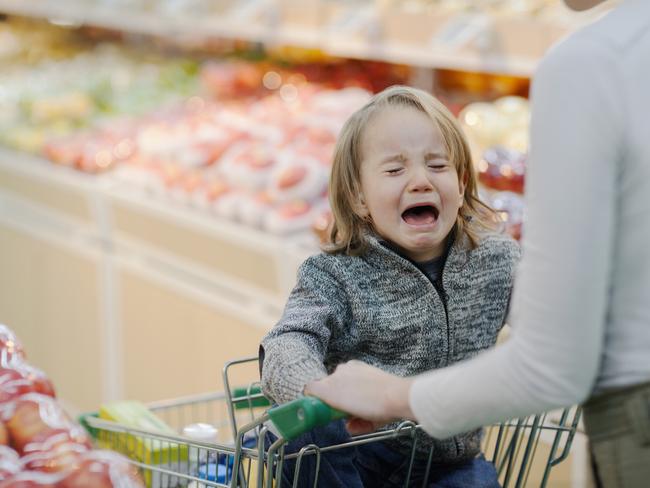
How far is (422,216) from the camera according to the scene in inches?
65.9

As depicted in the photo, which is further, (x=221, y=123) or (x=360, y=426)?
(x=221, y=123)

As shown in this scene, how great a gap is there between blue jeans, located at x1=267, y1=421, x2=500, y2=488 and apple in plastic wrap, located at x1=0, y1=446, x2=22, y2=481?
0.40 metres

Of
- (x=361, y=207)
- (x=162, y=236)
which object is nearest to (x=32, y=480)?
(x=361, y=207)

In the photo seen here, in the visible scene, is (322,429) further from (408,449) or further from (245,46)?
(245,46)

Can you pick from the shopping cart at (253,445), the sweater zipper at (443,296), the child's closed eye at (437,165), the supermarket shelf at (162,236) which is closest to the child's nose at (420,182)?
the child's closed eye at (437,165)

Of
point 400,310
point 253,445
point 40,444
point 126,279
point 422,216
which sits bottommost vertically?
point 126,279

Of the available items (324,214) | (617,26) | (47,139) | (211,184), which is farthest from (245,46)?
(617,26)

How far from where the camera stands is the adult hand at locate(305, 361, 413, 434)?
4.13 feet

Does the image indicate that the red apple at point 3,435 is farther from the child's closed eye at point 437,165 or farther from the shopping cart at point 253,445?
the child's closed eye at point 437,165

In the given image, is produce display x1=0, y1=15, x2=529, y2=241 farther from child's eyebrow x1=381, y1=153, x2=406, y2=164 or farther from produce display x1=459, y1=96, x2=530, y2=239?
child's eyebrow x1=381, y1=153, x2=406, y2=164

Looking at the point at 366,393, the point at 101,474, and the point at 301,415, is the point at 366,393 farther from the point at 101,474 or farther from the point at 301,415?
the point at 101,474

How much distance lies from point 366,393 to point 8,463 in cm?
44

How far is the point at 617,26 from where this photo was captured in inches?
44.0

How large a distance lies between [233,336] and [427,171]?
65.8 inches
